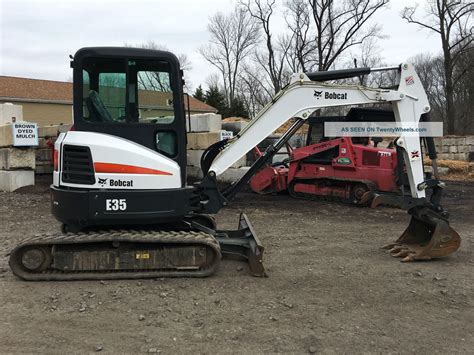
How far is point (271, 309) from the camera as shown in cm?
441

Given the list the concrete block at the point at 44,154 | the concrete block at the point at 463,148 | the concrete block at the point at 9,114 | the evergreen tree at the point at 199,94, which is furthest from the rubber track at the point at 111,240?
the evergreen tree at the point at 199,94

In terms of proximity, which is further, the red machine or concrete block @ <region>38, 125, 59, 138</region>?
concrete block @ <region>38, 125, 59, 138</region>

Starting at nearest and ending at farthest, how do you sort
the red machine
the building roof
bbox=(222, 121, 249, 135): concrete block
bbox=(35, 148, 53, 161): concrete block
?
the red machine
bbox=(222, 121, 249, 135): concrete block
bbox=(35, 148, 53, 161): concrete block
the building roof

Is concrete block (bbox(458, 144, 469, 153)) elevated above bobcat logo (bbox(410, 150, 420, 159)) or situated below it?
above

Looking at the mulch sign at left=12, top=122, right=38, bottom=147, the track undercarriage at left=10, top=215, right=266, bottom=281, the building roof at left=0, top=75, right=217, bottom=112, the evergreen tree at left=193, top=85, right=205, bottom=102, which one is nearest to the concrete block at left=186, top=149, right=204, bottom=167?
the mulch sign at left=12, top=122, right=38, bottom=147

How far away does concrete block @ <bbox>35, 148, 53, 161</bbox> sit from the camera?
50.7ft

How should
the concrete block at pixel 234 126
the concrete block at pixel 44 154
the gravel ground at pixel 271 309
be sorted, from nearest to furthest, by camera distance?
the gravel ground at pixel 271 309 → the concrete block at pixel 234 126 → the concrete block at pixel 44 154

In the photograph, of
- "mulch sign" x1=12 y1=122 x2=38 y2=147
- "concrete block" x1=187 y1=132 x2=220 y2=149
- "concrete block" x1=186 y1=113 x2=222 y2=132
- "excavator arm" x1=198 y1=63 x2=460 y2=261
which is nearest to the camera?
"excavator arm" x1=198 y1=63 x2=460 y2=261

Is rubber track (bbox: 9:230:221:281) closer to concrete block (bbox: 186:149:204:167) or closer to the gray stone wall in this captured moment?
concrete block (bbox: 186:149:204:167)

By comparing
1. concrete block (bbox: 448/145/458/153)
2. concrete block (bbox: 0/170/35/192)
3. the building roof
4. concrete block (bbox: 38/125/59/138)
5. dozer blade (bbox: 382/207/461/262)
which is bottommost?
dozer blade (bbox: 382/207/461/262)

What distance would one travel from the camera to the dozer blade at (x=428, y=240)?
19.7 feet

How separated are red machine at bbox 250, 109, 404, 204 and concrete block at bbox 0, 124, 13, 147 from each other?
6830mm

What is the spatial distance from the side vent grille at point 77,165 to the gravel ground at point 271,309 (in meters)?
1.16

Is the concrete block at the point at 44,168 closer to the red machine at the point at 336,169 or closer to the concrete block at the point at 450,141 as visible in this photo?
the red machine at the point at 336,169
